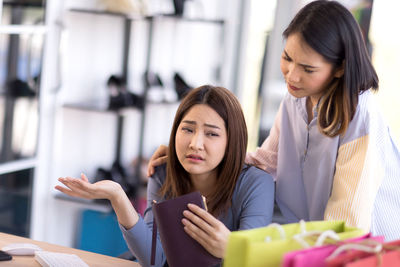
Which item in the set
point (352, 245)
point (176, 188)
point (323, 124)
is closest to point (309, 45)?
point (323, 124)

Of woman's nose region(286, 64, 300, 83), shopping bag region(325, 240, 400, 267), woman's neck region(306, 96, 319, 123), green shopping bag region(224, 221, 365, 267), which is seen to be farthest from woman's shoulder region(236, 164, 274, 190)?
shopping bag region(325, 240, 400, 267)

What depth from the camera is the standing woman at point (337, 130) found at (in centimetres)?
172

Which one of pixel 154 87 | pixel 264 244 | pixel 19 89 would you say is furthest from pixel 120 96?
pixel 264 244

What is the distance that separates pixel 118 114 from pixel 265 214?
1809mm

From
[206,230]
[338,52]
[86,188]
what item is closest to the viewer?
[206,230]

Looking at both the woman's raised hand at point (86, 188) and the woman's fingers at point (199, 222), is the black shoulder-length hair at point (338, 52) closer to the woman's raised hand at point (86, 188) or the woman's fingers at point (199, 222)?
the woman's fingers at point (199, 222)

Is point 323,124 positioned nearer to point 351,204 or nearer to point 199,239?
point 351,204

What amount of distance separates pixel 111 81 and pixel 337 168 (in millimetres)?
2053

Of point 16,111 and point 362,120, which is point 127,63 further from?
point 362,120

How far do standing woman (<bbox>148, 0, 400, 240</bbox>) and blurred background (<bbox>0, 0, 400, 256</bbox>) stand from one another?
1635mm

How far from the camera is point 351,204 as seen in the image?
1.73 meters

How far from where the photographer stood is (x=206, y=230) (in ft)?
4.92

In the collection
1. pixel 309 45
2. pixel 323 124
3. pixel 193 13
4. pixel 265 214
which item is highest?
pixel 193 13

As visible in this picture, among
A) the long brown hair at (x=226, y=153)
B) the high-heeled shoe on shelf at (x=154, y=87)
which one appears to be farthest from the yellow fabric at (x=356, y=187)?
the high-heeled shoe on shelf at (x=154, y=87)
